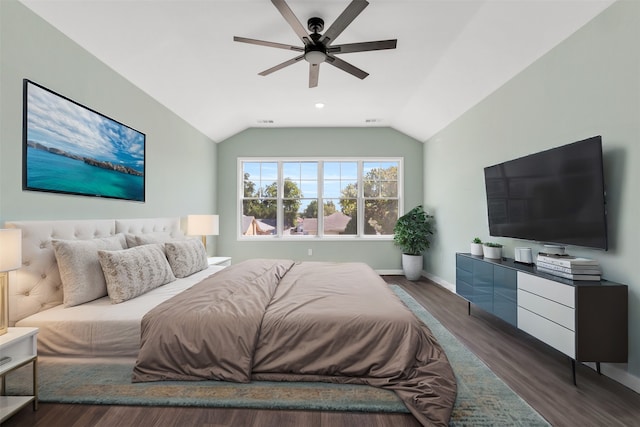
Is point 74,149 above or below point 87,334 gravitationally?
above

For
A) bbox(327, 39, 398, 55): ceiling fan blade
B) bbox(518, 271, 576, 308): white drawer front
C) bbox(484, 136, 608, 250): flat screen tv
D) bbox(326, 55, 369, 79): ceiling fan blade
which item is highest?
bbox(326, 55, 369, 79): ceiling fan blade

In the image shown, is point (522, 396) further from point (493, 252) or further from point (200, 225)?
point (200, 225)

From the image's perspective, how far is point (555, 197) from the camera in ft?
7.46

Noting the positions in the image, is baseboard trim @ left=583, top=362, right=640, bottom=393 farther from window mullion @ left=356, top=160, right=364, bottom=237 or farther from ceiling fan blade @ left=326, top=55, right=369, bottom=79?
window mullion @ left=356, top=160, right=364, bottom=237

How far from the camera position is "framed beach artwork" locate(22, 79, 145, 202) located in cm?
196

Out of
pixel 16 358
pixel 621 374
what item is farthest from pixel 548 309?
pixel 16 358

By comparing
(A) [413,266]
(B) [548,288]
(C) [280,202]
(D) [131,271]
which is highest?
(C) [280,202]

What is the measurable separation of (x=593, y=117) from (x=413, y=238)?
9.86 ft

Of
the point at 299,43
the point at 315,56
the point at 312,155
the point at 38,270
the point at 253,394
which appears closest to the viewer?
the point at 253,394

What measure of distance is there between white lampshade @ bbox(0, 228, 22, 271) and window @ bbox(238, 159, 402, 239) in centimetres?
382

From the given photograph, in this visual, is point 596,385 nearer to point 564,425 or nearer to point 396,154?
point 564,425

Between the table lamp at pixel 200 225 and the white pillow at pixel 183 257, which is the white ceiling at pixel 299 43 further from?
the white pillow at pixel 183 257

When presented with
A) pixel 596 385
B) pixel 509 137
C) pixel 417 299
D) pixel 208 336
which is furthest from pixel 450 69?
pixel 208 336

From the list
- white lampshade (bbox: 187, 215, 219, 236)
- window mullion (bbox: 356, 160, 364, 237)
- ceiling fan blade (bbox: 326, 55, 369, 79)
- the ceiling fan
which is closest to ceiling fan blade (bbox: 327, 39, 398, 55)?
the ceiling fan
